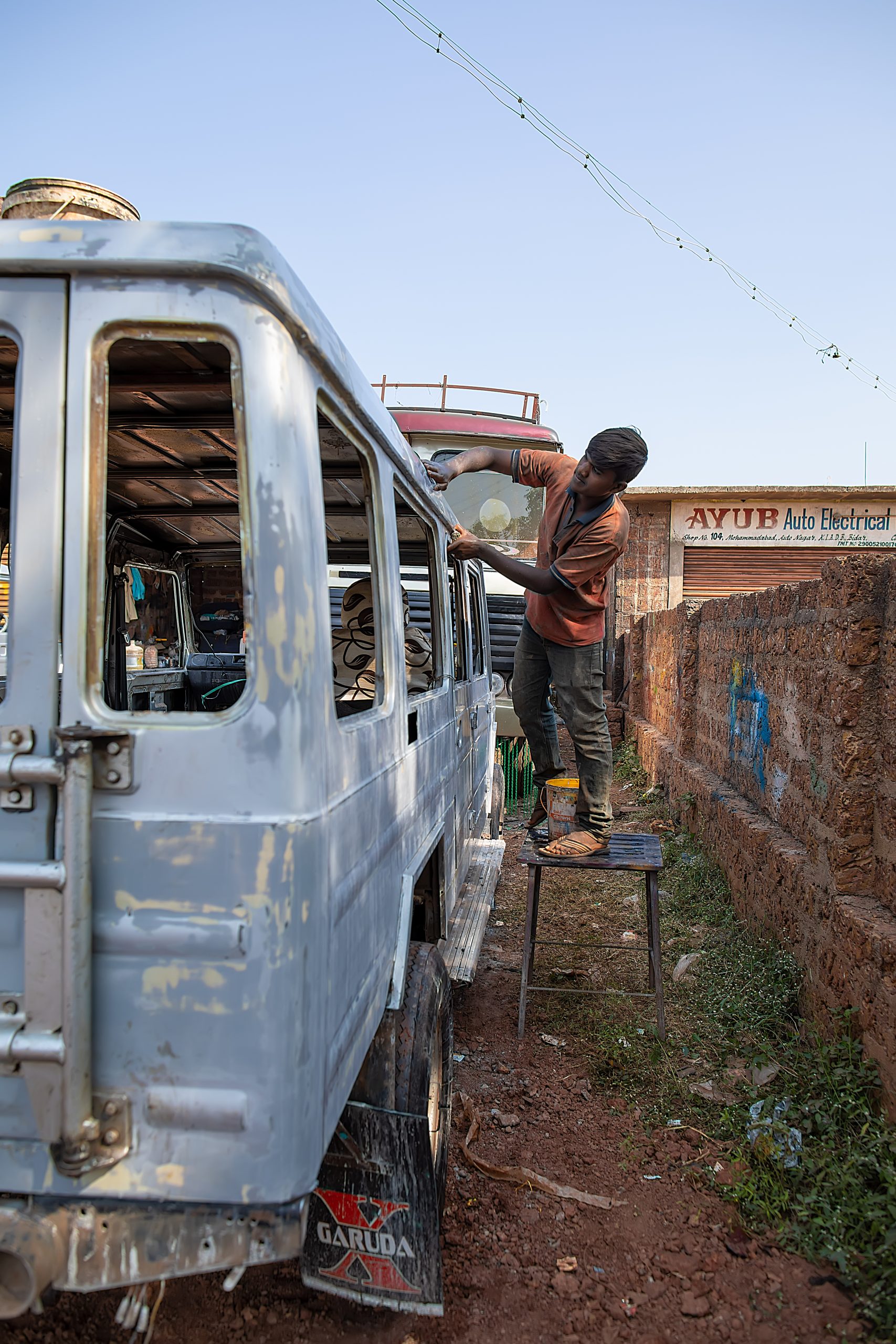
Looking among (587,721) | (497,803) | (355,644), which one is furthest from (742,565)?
(355,644)

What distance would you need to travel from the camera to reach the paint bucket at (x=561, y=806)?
407cm

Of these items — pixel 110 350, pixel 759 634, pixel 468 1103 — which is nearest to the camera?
pixel 110 350

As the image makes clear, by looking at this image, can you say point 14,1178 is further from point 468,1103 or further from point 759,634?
point 759,634

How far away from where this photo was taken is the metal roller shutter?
634 inches

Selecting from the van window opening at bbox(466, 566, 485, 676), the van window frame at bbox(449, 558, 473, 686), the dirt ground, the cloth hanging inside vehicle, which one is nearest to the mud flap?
the dirt ground

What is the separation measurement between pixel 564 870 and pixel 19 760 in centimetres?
564

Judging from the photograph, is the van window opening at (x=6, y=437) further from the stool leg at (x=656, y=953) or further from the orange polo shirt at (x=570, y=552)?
the stool leg at (x=656, y=953)

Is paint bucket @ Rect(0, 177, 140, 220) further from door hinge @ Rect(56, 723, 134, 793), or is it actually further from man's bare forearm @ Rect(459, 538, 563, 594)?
man's bare forearm @ Rect(459, 538, 563, 594)

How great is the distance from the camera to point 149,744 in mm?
1531

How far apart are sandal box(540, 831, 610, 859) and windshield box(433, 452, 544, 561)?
194 inches

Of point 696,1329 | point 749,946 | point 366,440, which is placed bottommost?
point 696,1329

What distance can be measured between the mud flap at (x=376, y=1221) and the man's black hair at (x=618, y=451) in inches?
100

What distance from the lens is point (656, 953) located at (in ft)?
12.7

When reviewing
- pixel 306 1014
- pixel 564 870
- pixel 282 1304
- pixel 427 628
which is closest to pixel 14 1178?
pixel 306 1014
